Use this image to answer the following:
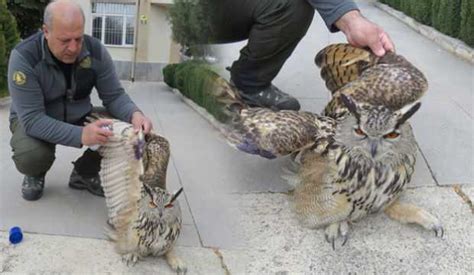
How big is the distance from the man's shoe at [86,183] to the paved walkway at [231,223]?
0.11 ft

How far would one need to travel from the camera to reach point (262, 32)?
2.37 meters

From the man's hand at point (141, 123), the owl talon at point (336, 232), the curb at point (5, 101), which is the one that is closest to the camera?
the man's hand at point (141, 123)

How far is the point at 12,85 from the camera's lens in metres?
2.23

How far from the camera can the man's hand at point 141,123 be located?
2.04 meters

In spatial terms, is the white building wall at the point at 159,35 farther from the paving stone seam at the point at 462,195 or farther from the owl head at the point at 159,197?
the paving stone seam at the point at 462,195

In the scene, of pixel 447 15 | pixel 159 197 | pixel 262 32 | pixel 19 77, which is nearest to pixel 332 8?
pixel 262 32

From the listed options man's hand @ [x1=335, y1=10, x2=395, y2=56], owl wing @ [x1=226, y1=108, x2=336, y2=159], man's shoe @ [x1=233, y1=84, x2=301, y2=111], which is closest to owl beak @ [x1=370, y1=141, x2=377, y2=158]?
owl wing @ [x1=226, y1=108, x2=336, y2=159]

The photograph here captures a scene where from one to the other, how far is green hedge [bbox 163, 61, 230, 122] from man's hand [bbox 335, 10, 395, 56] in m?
0.62

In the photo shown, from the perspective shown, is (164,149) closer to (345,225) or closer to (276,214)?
(276,214)

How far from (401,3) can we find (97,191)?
4.12 metres

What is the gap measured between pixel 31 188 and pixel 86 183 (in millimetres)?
216

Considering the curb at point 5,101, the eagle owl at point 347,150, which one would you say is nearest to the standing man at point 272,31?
the eagle owl at point 347,150

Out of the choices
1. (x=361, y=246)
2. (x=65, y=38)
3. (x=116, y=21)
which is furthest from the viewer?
(x=361, y=246)

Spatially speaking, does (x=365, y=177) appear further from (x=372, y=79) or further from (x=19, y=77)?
(x=19, y=77)
